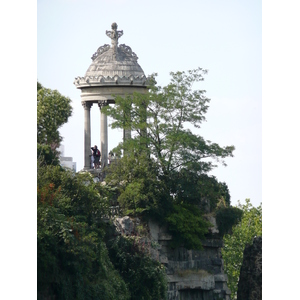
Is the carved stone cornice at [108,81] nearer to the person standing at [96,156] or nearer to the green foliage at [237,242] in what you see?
the person standing at [96,156]

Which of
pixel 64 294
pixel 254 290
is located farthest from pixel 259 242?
pixel 64 294

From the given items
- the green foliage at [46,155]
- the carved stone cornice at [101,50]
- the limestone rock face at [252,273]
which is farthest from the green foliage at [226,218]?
the carved stone cornice at [101,50]

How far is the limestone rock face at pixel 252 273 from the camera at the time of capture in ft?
156

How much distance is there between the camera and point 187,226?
50562 millimetres

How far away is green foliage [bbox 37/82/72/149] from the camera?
5622cm

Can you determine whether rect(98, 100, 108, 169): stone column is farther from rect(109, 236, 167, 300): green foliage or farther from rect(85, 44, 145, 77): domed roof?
rect(109, 236, 167, 300): green foliage

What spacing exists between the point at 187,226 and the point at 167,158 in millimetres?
3343

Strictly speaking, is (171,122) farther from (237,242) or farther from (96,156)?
(237,242)

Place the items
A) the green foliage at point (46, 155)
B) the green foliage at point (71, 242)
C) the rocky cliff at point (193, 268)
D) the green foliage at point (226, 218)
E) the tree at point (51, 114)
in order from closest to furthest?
the green foliage at point (71, 242), the green foliage at point (46, 155), the rocky cliff at point (193, 268), the green foliage at point (226, 218), the tree at point (51, 114)

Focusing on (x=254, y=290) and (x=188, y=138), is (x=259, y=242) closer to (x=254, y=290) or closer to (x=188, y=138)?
(x=254, y=290)

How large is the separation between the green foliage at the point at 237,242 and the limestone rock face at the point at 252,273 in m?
21.1

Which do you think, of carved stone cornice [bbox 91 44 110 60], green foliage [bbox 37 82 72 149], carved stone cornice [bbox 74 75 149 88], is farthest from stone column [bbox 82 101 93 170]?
carved stone cornice [bbox 91 44 110 60]
